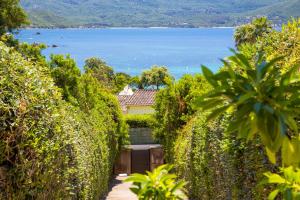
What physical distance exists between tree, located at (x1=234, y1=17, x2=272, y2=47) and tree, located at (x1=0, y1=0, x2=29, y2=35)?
13947 mm

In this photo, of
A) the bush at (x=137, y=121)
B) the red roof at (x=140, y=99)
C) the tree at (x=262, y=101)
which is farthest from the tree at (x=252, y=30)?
the tree at (x=262, y=101)

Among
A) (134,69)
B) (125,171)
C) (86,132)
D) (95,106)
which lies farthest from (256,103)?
(134,69)

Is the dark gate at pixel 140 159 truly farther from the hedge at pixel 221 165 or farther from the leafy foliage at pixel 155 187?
the leafy foliage at pixel 155 187

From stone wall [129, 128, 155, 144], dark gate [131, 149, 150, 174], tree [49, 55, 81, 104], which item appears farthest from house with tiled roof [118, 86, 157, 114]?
tree [49, 55, 81, 104]

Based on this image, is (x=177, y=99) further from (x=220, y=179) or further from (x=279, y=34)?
(x=279, y=34)

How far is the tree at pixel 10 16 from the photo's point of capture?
27438mm

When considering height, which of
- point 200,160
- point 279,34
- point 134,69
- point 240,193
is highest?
point 134,69

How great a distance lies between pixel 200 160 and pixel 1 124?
20.3ft

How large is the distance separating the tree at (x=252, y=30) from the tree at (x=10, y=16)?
45.8 feet

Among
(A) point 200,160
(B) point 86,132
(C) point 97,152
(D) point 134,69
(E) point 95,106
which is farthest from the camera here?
(D) point 134,69

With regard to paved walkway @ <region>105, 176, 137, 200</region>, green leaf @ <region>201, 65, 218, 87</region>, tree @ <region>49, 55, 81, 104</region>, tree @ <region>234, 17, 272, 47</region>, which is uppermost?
tree @ <region>234, 17, 272, 47</region>

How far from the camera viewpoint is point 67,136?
734cm

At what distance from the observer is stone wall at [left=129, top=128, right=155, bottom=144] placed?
30.8 meters

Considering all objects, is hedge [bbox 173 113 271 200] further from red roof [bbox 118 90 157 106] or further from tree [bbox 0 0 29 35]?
red roof [bbox 118 90 157 106]
